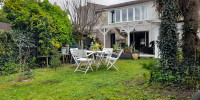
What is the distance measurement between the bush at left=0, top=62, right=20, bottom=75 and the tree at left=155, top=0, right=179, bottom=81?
Answer: 583 centimetres

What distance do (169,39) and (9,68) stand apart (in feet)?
20.2

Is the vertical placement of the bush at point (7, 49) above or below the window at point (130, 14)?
→ below

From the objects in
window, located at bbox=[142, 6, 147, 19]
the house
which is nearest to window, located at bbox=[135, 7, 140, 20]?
the house

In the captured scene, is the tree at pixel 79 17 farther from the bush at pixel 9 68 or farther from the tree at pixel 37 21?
the bush at pixel 9 68

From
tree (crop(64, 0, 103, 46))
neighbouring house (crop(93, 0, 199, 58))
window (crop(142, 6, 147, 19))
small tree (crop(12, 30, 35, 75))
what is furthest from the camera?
window (crop(142, 6, 147, 19))

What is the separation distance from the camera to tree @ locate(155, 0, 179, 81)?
432 centimetres

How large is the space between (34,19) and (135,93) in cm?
645

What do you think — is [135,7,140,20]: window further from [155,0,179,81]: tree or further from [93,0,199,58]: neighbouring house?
[155,0,179,81]: tree

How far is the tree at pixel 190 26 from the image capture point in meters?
4.47

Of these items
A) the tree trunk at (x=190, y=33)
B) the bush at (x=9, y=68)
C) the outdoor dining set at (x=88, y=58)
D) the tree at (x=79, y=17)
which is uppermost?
the tree at (x=79, y=17)

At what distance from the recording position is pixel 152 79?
4.54 meters

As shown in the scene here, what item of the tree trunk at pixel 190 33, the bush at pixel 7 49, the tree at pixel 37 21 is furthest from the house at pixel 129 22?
the tree trunk at pixel 190 33

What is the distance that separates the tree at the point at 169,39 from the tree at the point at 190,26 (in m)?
0.36

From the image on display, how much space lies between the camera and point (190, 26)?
452 centimetres
